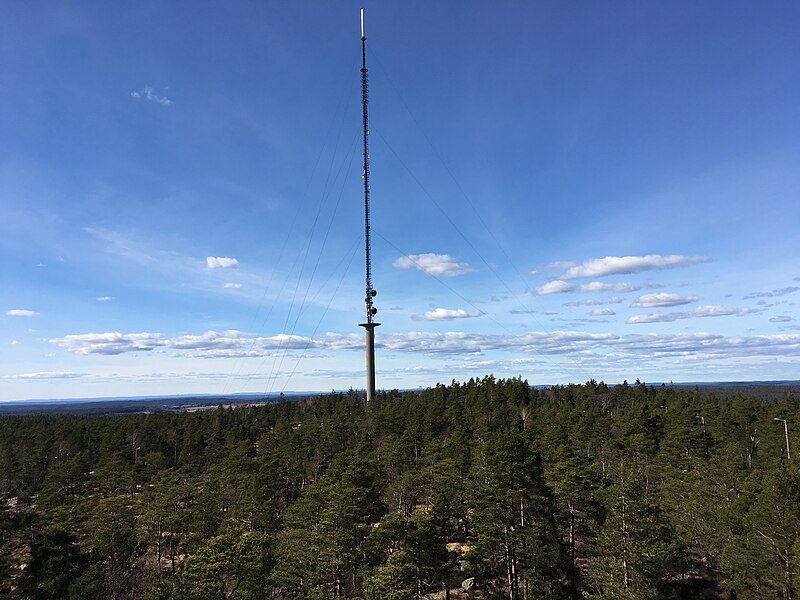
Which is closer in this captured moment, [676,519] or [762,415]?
[676,519]

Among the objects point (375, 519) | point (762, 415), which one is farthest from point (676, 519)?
point (762, 415)

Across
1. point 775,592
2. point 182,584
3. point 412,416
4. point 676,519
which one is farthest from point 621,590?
point 412,416

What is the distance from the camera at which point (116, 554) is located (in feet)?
125

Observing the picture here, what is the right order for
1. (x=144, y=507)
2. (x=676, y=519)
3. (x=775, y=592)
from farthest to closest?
(x=144, y=507), (x=676, y=519), (x=775, y=592)

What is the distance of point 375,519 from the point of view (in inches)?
1635

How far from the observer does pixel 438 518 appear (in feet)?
125

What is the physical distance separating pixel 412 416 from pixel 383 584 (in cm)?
5373

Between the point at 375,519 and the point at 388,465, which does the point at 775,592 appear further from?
the point at 388,465

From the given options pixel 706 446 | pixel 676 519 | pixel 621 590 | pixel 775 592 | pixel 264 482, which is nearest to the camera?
pixel 621 590

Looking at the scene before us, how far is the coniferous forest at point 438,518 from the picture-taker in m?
28.2

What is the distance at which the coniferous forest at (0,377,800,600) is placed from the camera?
2816 centimetres

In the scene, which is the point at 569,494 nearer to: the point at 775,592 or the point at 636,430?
the point at 775,592

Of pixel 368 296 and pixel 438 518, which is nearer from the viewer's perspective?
pixel 438 518

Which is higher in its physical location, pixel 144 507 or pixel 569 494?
pixel 569 494
